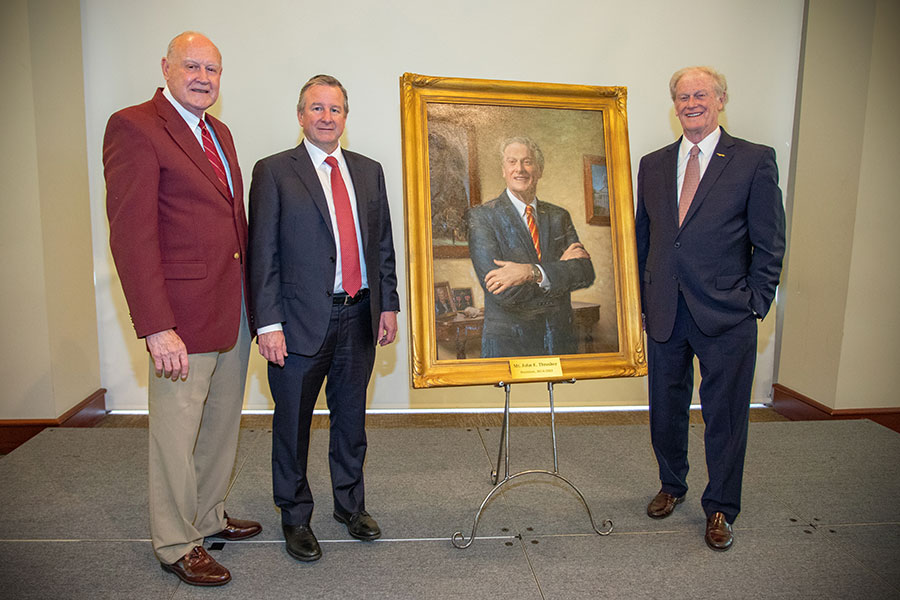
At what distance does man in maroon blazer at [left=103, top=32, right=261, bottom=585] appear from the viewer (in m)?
2.09

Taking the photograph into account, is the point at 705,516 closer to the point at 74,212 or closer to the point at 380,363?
the point at 380,363

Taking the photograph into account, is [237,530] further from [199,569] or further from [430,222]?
[430,222]

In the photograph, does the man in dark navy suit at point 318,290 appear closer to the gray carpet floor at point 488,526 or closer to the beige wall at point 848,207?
the gray carpet floor at point 488,526

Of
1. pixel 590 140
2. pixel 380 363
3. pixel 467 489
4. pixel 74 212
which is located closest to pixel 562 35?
pixel 590 140

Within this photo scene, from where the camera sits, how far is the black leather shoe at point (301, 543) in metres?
2.47

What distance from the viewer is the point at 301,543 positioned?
2500 mm

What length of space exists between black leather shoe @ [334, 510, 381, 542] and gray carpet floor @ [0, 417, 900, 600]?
4 centimetres

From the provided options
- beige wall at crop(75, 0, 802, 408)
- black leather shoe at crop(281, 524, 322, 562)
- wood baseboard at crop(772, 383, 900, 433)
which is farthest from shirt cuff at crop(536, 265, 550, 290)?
wood baseboard at crop(772, 383, 900, 433)

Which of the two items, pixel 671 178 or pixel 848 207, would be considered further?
pixel 848 207

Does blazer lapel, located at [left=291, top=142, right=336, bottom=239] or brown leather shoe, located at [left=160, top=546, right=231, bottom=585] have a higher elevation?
blazer lapel, located at [left=291, top=142, right=336, bottom=239]

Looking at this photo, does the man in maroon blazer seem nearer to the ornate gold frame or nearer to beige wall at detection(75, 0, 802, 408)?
the ornate gold frame

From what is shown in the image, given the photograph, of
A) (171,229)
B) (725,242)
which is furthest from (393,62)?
(725,242)

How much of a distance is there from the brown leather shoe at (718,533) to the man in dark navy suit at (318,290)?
4.51 ft

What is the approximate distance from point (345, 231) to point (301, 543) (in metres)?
1.24
